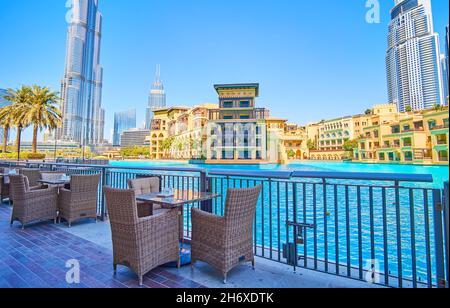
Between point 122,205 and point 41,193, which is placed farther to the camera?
point 41,193

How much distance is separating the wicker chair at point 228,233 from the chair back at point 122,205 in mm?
598

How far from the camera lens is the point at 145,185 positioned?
336 centimetres

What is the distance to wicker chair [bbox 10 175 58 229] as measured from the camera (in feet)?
12.4

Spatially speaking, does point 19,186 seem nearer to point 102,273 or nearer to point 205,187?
point 102,273

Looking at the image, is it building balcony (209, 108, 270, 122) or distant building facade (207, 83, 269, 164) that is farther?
building balcony (209, 108, 270, 122)

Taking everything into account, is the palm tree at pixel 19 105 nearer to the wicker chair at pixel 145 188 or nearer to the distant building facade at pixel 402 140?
the wicker chair at pixel 145 188

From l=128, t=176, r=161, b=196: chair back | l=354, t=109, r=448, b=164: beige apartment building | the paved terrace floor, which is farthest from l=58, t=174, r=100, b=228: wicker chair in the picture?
l=354, t=109, r=448, b=164: beige apartment building

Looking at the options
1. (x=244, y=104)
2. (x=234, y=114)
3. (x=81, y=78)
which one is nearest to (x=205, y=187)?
(x=234, y=114)

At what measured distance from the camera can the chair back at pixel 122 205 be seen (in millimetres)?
2074

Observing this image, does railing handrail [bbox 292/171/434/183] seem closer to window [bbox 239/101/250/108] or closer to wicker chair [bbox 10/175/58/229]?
wicker chair [bbox 10/175/58/229]

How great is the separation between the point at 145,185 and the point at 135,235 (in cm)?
134

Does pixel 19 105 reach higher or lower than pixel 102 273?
higher

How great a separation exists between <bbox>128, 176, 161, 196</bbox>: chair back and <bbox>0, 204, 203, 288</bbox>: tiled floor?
0.85m

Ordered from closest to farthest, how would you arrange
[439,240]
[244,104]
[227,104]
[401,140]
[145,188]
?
1. [439,240]
2. [145,188]
3. [401,140]
4. [244,104]
5. [227,104]
